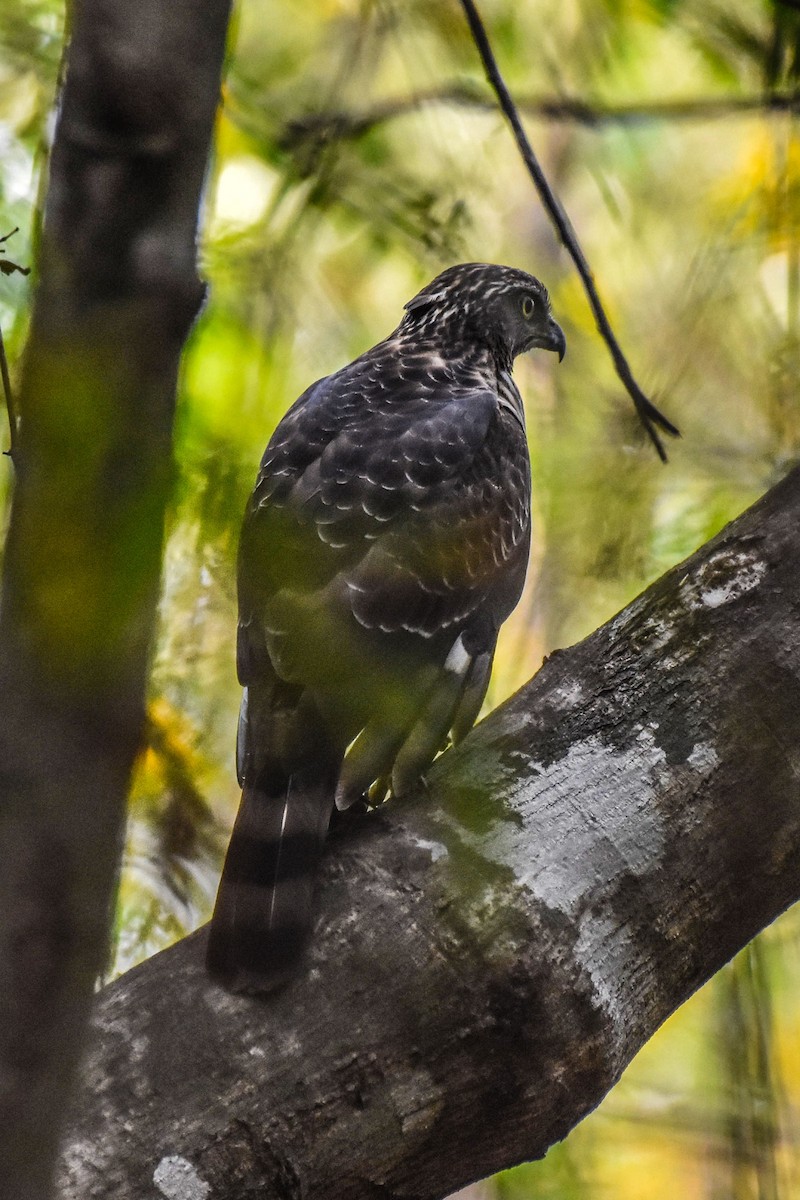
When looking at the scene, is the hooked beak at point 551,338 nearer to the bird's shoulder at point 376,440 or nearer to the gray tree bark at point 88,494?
the bird's shoulder at point 376,440

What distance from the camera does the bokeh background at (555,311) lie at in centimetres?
222

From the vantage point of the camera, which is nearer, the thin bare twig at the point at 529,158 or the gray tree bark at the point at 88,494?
the gray tree bark at the point at 88,494

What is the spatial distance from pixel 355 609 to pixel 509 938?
3.32 ft

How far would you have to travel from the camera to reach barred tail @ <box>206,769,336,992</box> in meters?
2.40

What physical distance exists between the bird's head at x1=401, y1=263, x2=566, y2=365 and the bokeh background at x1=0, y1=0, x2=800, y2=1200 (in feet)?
0.68

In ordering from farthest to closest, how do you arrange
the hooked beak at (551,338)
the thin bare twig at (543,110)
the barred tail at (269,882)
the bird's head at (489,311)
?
the hooked beak at (551,338), the bird's head at (489,311), the thin bare twig at (543,110), the barred tail at (269,882)

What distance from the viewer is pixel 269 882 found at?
8.74 feet

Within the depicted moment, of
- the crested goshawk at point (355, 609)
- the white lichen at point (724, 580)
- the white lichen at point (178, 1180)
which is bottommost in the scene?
the white lichen at point (178, 1180)

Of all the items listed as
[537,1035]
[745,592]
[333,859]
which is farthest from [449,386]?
[537,1035]

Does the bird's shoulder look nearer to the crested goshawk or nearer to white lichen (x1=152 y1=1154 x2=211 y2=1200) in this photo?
the crested goshawk

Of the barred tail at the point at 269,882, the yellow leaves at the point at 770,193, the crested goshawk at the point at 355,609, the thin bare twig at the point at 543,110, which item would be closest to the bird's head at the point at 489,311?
the crested goshawk at the point at 355,609

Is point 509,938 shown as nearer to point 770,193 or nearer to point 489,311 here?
point 770,193

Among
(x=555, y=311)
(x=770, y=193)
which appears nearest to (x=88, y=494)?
(x=770, y=193)

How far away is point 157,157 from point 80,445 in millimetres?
229
